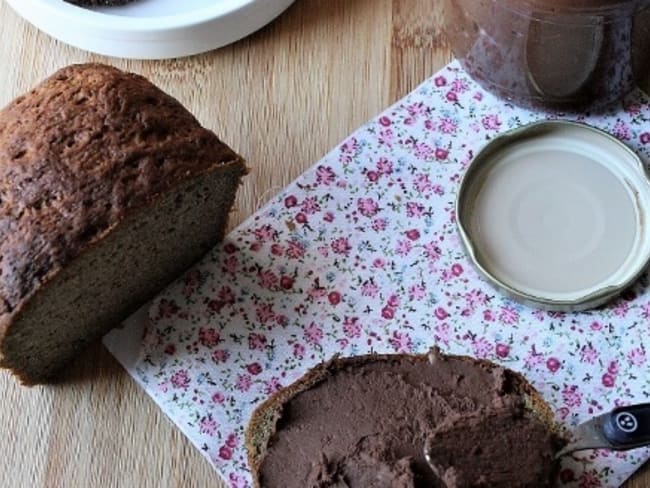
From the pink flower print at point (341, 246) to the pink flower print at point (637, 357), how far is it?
751 mm

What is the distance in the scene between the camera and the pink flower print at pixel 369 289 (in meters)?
2.61

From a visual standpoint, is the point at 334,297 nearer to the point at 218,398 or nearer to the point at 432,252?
the point at 432,252

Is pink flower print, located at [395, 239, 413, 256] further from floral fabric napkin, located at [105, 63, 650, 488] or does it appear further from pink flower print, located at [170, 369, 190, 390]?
pink flower print, located at [170, 369, 190, 390]

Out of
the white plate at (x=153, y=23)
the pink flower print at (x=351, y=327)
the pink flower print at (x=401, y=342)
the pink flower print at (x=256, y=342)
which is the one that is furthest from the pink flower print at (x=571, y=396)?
the white plate at (x=153, y=23)

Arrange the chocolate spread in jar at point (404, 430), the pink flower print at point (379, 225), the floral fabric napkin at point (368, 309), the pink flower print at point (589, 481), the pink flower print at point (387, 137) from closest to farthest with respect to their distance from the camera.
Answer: the chocolate spread in jar at point (404, 430), the pink flower print at point (589, 481), the floral fabric napkin at point (368, 309), the pink flower print at point (379, 225), the pink flower print at point (387, 137)

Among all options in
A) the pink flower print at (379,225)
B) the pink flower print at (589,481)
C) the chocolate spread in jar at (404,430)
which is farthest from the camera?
the pink flower print at (379,225)

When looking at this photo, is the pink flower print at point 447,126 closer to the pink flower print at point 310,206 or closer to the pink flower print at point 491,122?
the pink flower print at point 491,122

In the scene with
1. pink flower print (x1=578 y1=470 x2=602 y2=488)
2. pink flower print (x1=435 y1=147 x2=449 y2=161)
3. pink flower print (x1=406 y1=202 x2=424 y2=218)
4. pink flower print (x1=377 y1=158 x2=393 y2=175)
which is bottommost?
pink flower print (x1=578 y1=470 x2=602 y2=488)

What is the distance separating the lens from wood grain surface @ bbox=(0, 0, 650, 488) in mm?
2512

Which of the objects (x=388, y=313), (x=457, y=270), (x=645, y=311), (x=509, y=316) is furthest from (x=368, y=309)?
(x=645, y=311)

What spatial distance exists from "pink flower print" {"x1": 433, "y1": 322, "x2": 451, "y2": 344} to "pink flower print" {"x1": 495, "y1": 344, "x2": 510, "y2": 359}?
123 mm

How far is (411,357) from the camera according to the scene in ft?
7.89

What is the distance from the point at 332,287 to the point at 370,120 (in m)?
0.52

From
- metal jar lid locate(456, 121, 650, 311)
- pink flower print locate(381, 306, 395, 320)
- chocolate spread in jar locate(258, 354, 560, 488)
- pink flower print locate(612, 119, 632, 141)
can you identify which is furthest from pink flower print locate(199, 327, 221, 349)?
pink flower print locate(612, 119, 632, 141)
